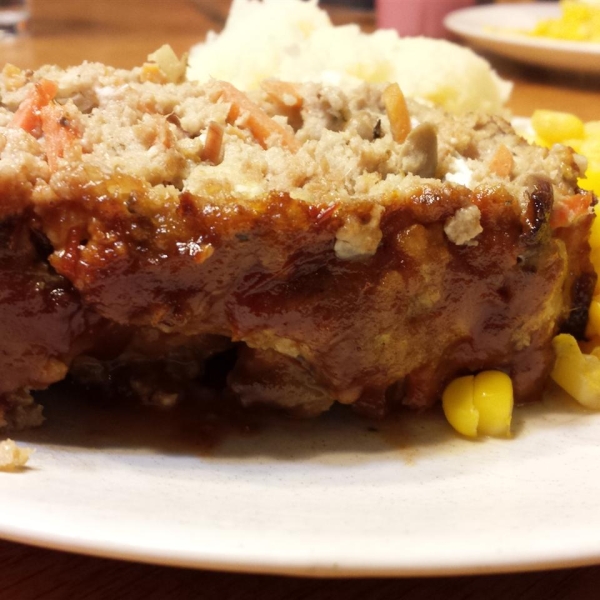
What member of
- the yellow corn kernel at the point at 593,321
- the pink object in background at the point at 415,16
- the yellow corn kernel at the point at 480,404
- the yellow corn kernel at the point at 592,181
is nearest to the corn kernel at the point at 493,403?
the yellow corn kernel at the point at 480,404

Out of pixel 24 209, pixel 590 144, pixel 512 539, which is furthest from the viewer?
pixel 590 144

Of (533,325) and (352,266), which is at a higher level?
(352,266)

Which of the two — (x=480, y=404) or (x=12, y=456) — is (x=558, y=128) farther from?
(x=12, y=456)

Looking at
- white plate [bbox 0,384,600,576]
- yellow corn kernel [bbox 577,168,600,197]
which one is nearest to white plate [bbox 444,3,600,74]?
yellow corn kernel [bbox 577,168,600,197]

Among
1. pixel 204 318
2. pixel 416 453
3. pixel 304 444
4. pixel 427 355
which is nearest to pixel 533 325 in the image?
pixel 427 355

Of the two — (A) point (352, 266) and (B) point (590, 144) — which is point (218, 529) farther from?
(B) point (590, 144)

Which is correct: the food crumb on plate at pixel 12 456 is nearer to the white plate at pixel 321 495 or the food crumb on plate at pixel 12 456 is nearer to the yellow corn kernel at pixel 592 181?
the white plate at pixel 321 495
